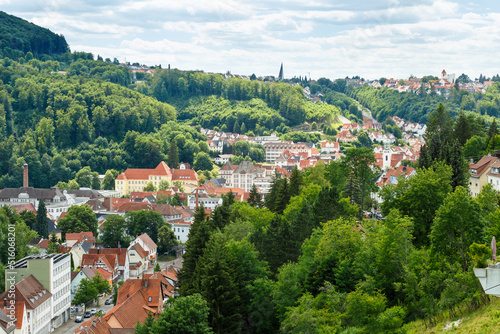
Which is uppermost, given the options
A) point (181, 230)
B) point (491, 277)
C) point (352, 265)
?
point (491, 277)

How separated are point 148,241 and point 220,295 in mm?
36001

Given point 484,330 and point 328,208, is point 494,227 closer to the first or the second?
point 484,330

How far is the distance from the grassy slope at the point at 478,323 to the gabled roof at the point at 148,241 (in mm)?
45157

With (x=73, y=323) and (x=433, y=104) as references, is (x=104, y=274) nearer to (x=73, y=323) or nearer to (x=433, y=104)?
(x=73, y=323)

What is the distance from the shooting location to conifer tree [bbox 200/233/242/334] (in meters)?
30.3

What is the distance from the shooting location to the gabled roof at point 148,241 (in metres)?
64.6

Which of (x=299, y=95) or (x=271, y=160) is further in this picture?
(x=299, y=95)

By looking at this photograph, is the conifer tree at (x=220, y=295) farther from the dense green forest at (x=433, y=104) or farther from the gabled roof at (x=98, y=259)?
the dense green forest at (x=433, y=104)

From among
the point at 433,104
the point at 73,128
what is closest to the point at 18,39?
the point at 73,128

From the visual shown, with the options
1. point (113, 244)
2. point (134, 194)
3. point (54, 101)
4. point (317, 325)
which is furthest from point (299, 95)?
point (317, 325)

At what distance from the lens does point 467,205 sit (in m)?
24.0

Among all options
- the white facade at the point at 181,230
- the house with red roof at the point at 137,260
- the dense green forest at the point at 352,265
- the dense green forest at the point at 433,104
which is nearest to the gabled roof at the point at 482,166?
the dense green forest at the point at 352,265

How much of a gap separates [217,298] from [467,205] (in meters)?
12.5

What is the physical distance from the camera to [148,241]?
6569 centimetres
